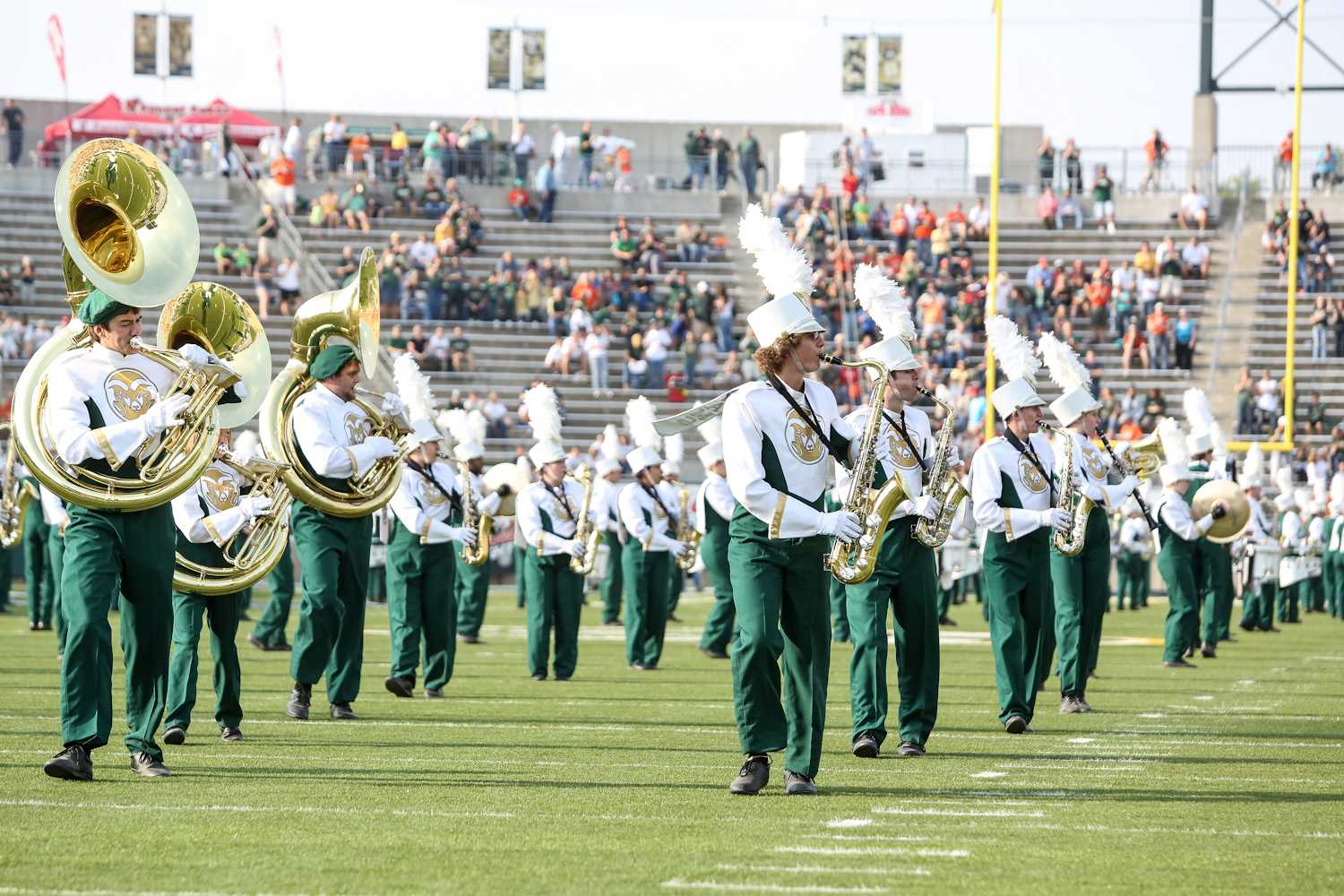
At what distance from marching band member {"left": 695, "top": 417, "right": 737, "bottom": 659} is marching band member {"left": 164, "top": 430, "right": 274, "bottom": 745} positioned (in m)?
6.20

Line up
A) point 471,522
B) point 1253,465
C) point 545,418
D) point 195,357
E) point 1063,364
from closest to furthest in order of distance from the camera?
point 195,357, point 1063,364, point 471,522, point 545,418, point 1253,465

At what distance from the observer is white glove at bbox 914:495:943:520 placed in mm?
9539

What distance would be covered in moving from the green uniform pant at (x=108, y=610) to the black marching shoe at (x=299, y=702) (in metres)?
2.68

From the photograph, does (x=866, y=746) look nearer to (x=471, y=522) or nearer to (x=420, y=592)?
(x=420, y=592)

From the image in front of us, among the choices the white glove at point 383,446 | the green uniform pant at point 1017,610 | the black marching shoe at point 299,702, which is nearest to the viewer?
the green uniform pant at point 1017,610

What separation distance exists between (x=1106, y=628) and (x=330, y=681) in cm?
1274

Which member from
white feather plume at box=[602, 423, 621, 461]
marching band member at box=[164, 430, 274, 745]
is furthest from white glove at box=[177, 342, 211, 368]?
white feather plume at box=[602, 423, 621, 461]

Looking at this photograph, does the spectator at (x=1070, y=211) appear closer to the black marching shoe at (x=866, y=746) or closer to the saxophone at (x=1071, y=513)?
the saxophone at (x=1071, y=513)

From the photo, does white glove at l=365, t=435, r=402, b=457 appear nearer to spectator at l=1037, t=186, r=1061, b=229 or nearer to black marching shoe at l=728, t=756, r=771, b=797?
black marching shoe at l=728, t=756, r=771, b=797

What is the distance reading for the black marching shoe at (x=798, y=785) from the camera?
8023 mm

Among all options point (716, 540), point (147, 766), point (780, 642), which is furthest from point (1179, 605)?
point (147, 766)

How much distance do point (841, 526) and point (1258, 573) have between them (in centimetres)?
1569

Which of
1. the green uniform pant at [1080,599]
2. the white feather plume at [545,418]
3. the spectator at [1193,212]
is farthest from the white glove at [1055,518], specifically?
the spectator at [1193,212]

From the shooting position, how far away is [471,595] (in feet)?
59.3
